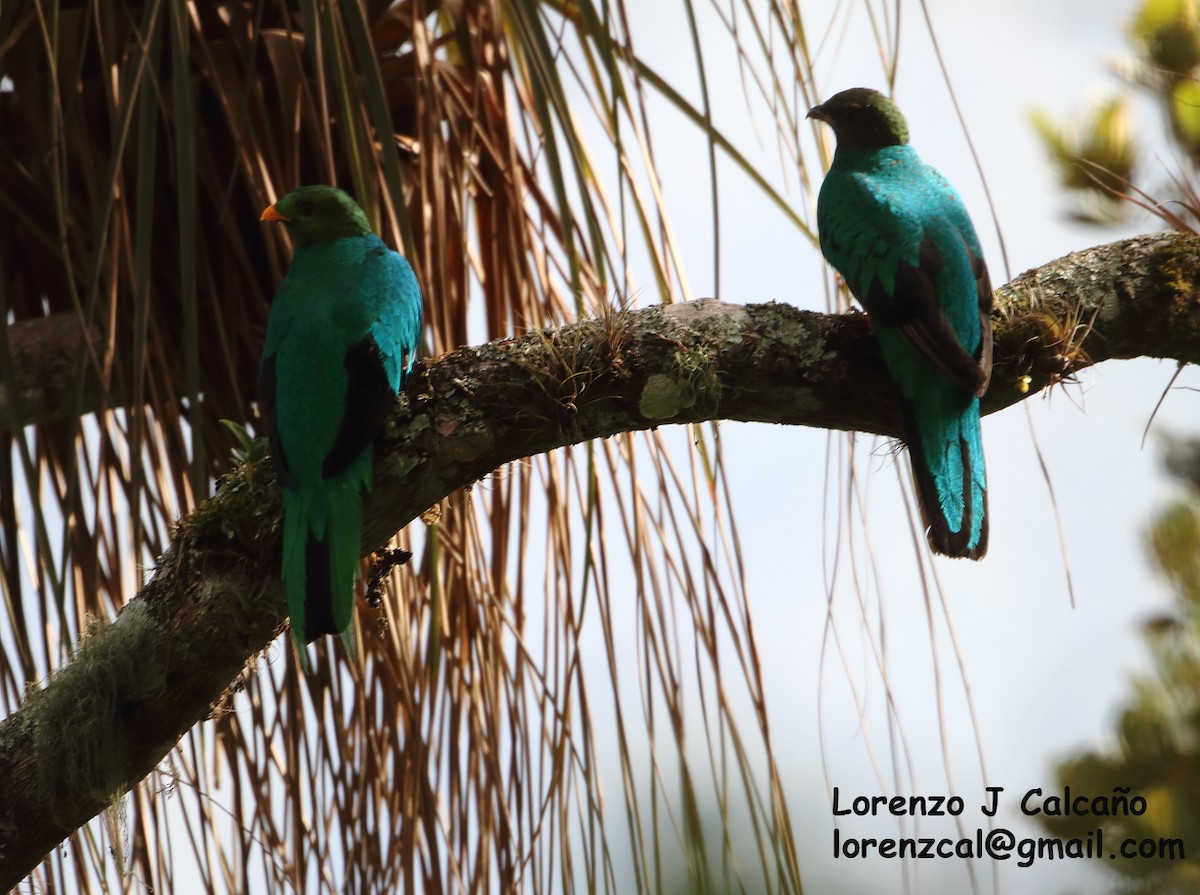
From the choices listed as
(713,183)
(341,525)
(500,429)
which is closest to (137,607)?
(341,525)

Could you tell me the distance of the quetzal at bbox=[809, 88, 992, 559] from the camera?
2109mm

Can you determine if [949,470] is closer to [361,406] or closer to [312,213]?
[361,406]

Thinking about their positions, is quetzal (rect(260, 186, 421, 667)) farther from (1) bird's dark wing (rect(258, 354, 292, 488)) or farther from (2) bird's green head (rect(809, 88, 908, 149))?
(2) bird's green head (rect(809, 88, 908, 149))

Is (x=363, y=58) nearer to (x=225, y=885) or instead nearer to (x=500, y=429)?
(x=500, y=429)

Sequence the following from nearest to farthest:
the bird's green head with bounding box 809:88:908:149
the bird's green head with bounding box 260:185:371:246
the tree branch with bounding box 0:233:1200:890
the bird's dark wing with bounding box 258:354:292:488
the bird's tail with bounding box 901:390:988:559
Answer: the tree branch with bounding box 0:233:1200:890, the bird's dark wing with bounding box 258:354:292:488, the bird's tail with bounding box 901:390:988:559, the bird's green head with bounding box 260:185:371:246, the bird's green head with bounding box 809:88:908:149

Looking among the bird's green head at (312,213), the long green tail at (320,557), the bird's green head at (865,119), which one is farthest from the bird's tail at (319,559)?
the bird's green head at (865,119)

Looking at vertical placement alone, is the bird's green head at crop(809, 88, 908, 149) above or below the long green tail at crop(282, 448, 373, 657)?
above

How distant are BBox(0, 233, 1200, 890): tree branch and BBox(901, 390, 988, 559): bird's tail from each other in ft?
0.22

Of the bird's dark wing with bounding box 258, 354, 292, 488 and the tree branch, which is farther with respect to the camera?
the bird's dark wing with bounding box 258, 354, 292, 488

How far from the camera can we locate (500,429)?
197cm

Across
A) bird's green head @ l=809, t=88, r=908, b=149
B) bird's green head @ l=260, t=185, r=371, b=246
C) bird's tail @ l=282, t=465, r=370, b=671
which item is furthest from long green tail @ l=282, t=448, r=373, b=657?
bird's green head @ l=809, t=88, r=908, b=149

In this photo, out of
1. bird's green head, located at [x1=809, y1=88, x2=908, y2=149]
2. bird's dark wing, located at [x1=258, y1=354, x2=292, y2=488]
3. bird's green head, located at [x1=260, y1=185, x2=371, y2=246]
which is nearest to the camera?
bird's dark wing, located at [x1=258, y1=354, x2=292, y2=488]

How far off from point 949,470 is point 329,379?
3.74 feet

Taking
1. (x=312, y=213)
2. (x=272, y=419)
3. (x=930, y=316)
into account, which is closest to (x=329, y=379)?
(x=272, y=419)
